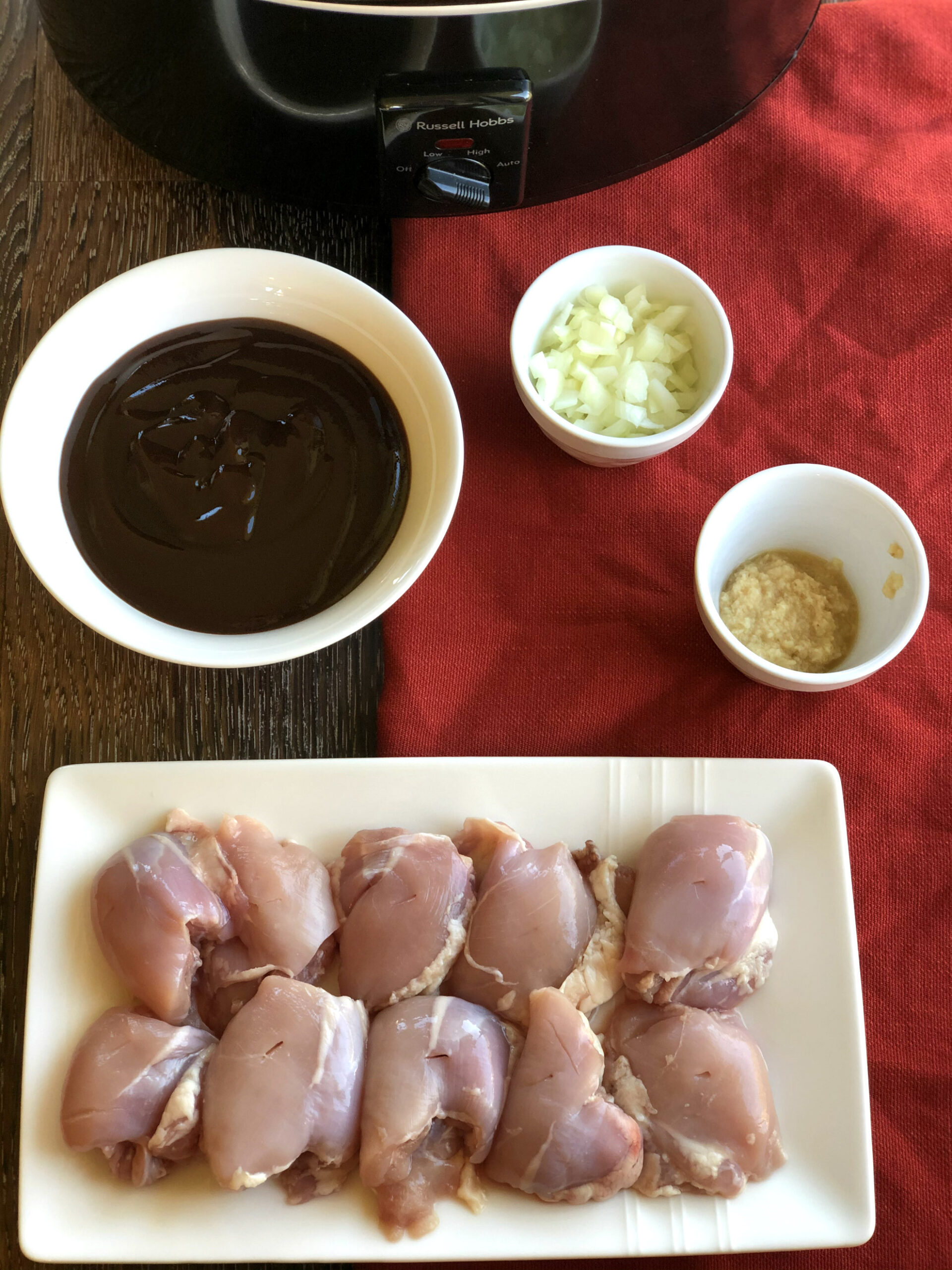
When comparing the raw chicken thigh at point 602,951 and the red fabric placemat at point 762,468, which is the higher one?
the red fabric placemat at point 762,468

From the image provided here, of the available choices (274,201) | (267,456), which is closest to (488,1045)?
(267,456)

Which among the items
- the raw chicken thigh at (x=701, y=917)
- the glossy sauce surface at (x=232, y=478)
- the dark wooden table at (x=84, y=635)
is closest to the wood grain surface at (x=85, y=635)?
the dark wooden table at (x=84, y=635)

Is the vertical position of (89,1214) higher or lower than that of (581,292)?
lower

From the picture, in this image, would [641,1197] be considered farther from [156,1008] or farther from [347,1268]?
[156,1008]

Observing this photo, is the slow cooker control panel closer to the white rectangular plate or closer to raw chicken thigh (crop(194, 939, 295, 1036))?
the white rectangular plate

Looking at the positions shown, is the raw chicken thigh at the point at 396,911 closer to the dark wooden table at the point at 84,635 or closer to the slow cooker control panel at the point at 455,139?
the dark wooden table at the point at 84,635

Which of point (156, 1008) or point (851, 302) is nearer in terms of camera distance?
point (156, 1008)
